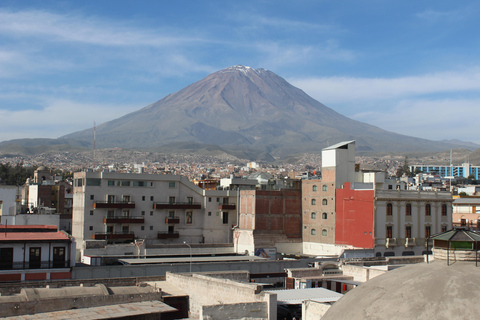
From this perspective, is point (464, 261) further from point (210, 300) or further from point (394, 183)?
point (394, 183)

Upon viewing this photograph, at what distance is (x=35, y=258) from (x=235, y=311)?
69.0 feet

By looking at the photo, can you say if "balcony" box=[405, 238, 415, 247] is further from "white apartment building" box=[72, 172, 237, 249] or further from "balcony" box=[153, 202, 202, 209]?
"balcony" box=[153, 202, 202, 209]

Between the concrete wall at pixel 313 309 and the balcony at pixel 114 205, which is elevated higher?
the balcony at pixel 114 205

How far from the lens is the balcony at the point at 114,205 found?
6066 cm

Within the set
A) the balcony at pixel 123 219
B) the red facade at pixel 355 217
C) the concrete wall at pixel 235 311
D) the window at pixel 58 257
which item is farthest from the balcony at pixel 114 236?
the concrete wall at pixel 235 311

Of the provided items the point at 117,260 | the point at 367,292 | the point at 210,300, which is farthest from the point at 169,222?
the point at 367,292

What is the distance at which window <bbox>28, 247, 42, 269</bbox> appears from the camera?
4228 cm

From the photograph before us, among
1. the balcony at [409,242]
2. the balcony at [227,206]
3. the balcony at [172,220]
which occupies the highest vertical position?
the balcony at [227,206]

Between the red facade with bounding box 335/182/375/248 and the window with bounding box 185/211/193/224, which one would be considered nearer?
the red facade with bounding box 335/182/375/248

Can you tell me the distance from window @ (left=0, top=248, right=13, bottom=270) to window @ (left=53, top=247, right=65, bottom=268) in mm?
3033

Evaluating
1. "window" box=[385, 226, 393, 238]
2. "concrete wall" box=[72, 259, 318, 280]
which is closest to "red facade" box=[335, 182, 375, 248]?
"window" box=[385, 226, 393, 238]

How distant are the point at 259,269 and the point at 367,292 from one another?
1466 inches

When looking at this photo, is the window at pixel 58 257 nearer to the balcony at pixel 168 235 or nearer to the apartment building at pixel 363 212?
the balcony at pixel 168 235

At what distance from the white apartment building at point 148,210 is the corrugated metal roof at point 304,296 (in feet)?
98.2
